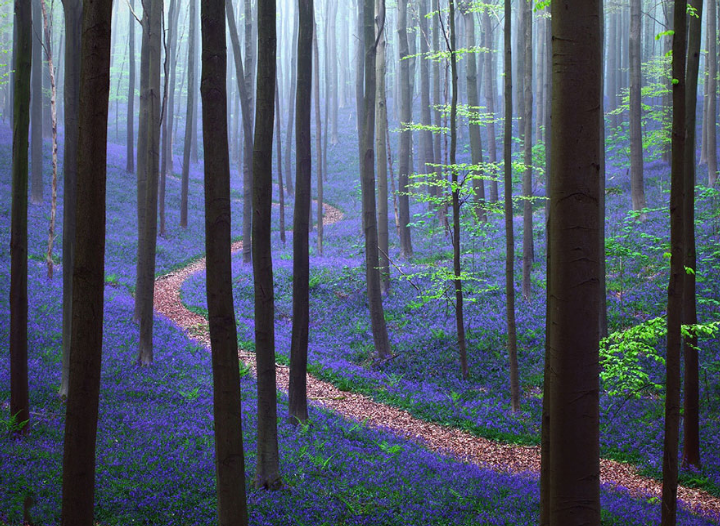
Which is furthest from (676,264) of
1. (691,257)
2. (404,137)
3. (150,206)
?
(404,137)

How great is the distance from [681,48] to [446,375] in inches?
350

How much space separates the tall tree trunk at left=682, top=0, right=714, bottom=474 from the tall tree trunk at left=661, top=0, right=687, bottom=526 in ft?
5.18

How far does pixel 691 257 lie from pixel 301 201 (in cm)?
582

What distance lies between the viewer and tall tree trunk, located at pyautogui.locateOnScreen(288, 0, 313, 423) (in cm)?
866

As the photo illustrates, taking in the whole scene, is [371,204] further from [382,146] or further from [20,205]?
[20,205]

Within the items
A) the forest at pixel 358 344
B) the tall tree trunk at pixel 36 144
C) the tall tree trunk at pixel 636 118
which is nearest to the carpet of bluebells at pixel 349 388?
the forest at pixel 358 344

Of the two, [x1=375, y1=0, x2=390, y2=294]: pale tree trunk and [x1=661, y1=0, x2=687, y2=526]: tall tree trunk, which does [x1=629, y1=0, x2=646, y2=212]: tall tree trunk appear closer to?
[x1=375, y1=0, x2=390, y2=294]: pale tree trunk

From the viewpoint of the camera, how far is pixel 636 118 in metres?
19.6

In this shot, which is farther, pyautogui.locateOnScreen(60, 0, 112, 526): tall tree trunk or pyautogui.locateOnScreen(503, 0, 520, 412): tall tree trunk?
pyautogui.locateOnScreen(503, 0, 520, 412): tall tree trunk

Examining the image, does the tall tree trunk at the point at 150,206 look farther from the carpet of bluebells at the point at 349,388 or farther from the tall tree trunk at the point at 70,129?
the tall tree trunk at the point at 70,129

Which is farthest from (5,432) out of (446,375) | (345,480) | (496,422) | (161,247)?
(161,247)

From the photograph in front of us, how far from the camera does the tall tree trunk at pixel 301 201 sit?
28.4 feet

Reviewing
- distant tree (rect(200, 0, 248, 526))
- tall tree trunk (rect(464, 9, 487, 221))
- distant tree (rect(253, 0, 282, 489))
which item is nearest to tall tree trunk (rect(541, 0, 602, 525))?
distant tree (rect(200, 0, 248, 526))

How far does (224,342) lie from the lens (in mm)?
4602
